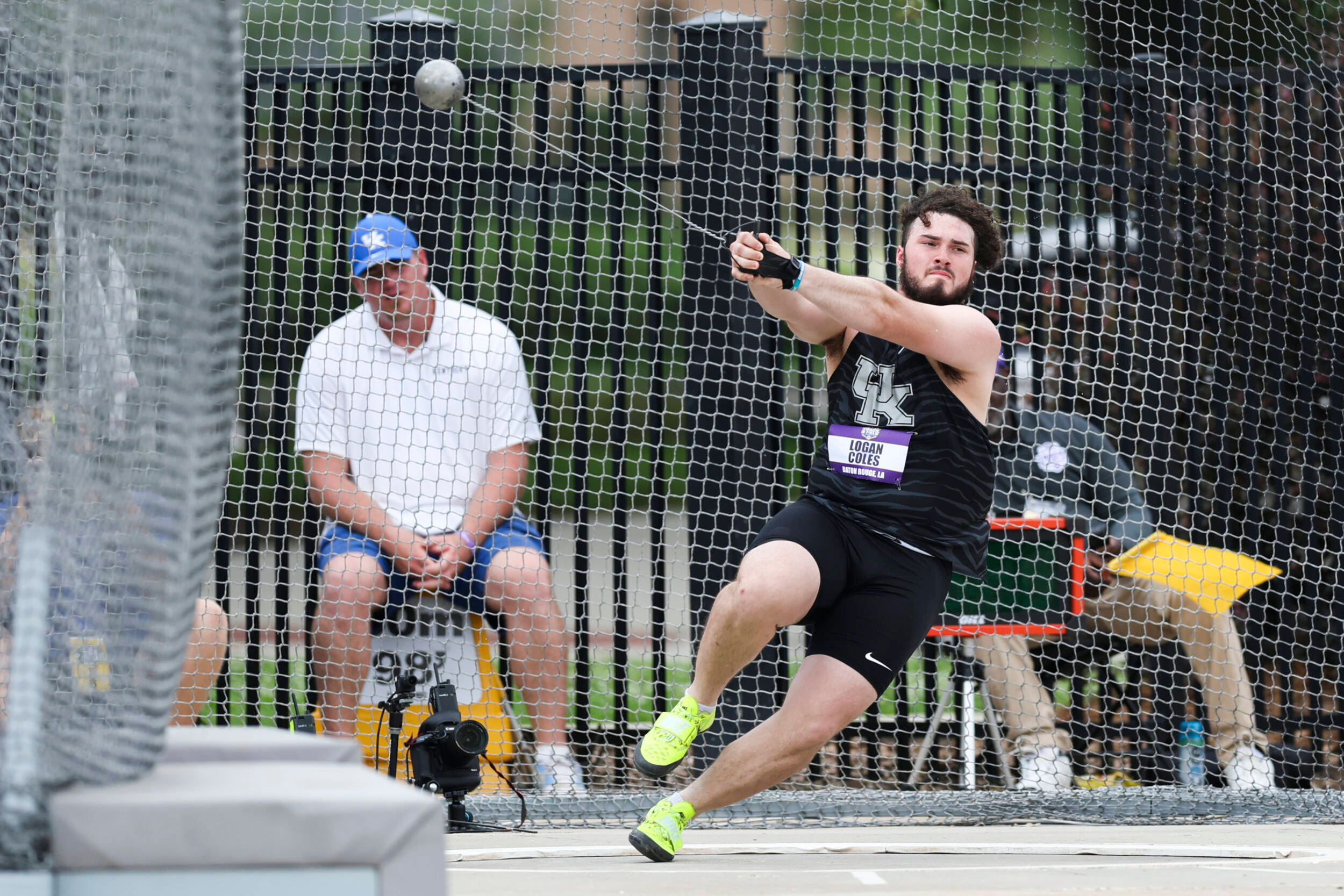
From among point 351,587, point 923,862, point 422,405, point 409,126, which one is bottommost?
point 923,862

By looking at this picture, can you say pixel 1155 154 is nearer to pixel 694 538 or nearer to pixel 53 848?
pixel 694 538

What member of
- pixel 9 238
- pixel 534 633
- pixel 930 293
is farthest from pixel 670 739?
pixel 9 238

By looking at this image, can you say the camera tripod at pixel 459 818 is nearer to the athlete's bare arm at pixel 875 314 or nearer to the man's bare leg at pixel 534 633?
the man's bare leg at pixel 534 633

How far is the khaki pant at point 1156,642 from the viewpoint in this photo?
202 inches

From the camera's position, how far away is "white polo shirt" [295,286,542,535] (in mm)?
5059

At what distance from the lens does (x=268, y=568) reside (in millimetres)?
5578

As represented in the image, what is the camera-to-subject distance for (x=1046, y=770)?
5137 mm

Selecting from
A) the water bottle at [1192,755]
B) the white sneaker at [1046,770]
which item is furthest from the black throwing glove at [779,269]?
the water bottle at [1192,755]

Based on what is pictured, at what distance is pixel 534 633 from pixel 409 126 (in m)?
1.85

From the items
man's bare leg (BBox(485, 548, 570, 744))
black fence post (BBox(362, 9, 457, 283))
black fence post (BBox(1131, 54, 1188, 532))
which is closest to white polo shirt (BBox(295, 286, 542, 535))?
man's bare leg (BBox(485, 548, 570, 744))

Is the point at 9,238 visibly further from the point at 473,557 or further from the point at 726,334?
the point at 726,334

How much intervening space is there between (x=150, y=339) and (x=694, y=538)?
3.45 m

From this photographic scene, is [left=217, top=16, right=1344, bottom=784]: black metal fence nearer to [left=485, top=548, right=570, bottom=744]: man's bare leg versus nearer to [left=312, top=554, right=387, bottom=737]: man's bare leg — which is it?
[left=485, top=548, right=570, bottom=744]: man's bare leg

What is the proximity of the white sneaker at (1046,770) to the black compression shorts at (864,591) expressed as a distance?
176 centimetres
